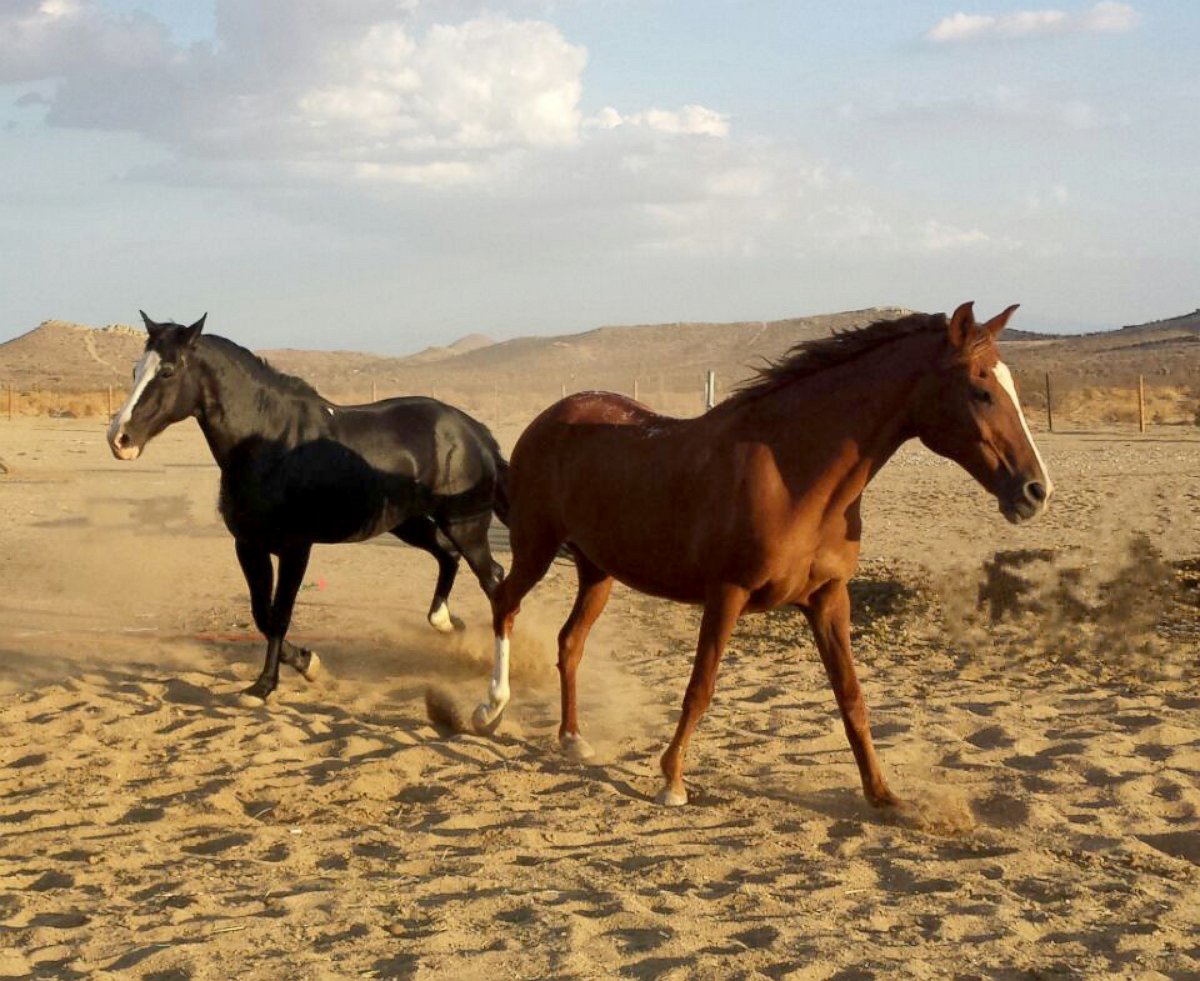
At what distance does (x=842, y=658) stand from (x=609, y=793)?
1174 millimetres

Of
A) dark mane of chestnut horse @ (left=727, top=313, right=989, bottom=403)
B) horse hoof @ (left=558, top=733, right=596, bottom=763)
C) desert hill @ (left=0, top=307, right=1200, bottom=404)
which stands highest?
desert hill @ (left=0, top=307, right=1200, bottom=404)

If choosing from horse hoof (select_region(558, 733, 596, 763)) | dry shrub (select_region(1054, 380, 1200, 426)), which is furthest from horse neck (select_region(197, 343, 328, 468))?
dry shrub (select_region(1054, 380, 1200, 426))

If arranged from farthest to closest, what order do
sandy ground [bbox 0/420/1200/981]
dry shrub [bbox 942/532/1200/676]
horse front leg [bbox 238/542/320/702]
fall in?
dry shrub [bbox 942/532/1200/676], horse front leg [bbox 238/542/320/702], sandy ground [bbox 0/420/1200/981]

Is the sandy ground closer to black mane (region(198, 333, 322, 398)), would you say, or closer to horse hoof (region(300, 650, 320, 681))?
horse hoof (region(300, 650, 320, 681))

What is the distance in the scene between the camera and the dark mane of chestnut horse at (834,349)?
17.6 ft

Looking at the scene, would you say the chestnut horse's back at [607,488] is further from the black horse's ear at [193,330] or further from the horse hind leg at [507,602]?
the black horse's ear at [193,330]

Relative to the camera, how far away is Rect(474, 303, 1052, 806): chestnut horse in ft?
16.7

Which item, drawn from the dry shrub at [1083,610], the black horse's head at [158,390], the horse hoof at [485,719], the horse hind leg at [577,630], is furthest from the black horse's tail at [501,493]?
the dry shrub at [1083,610]

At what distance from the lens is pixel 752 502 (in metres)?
5.33

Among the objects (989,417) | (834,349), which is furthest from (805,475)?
(989,417)

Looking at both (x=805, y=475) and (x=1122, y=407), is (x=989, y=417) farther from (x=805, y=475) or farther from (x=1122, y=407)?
(x=1122, y=407)

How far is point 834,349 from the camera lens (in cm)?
552

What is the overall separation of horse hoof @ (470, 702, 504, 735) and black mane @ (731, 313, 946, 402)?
2170 mm

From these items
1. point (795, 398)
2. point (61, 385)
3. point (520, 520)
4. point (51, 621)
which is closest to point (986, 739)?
point (795, 398)
